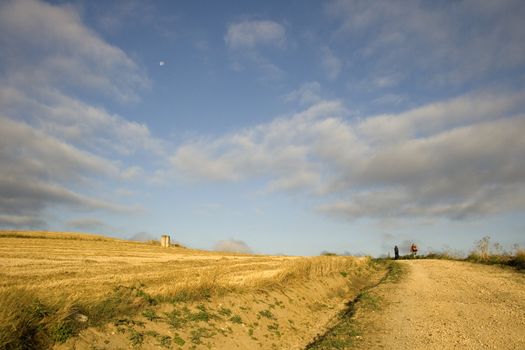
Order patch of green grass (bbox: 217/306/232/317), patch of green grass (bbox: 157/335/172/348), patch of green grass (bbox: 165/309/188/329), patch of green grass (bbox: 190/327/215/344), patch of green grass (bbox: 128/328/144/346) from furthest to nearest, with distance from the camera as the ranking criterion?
patch of green grass (bbox: 217/306/232/317)
patch of green grass (bbox: 165/309/188/329)
patch of green grass (bbox: 190/327/215/344)
patch of green grass (bbox: 157/335/172/348)
patch of green grass (bbox: 128/328/144/346)

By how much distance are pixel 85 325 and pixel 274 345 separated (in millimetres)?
6202

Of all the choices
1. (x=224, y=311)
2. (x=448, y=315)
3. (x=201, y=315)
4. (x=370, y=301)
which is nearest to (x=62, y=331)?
(x=201, y=315)

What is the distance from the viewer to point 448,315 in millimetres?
15945

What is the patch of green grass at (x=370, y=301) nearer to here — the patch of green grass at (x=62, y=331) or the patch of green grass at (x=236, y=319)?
the patch of green grass at (x=236, y=319)

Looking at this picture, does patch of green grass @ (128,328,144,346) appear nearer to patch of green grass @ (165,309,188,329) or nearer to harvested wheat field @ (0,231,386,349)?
harvested wheat field @ (0,231,386,349)

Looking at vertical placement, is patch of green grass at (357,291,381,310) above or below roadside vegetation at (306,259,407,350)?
above

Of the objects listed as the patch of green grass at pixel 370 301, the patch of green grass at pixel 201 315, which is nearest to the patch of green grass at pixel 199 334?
the patch of green grass at pixel 201 315

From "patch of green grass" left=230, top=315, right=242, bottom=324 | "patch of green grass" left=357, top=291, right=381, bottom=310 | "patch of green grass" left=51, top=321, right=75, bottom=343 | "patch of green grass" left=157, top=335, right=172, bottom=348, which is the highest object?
"patch of green grass" left=51, top=321, right=75, bottom=343

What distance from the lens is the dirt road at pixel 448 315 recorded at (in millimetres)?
12430

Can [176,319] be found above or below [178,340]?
above

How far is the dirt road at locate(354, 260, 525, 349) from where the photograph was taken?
12430mm

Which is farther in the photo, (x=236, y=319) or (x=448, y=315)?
(x=448, y=315)

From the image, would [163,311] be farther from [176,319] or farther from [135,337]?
[135,337]

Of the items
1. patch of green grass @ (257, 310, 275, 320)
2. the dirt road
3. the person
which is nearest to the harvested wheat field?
patch of green grass @ (257, 310, 275, 320)
